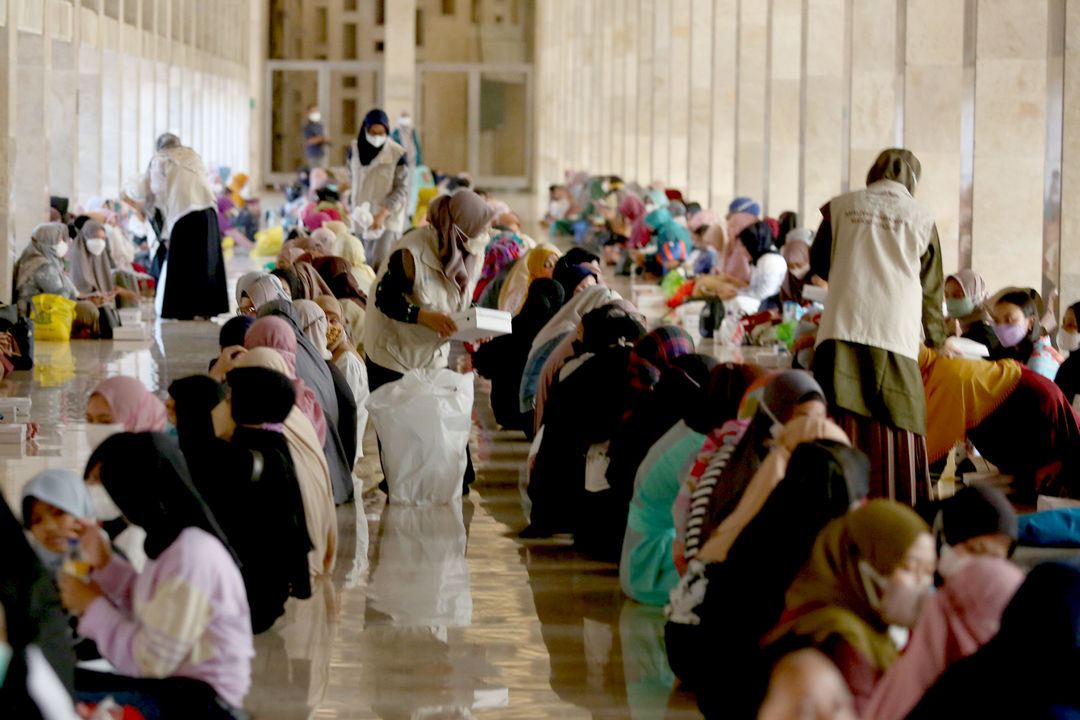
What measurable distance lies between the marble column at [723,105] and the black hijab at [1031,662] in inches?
682

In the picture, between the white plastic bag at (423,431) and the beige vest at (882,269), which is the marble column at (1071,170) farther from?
the white plastic bag at (423,431)

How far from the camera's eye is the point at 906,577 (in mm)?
3227

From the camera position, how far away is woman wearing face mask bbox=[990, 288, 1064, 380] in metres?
7.55

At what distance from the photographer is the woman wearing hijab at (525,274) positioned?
336 inches

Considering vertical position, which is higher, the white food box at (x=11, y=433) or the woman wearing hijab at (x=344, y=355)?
the woman wearing hijab at (x=344, y=355)

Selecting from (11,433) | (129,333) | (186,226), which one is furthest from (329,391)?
(186,226)

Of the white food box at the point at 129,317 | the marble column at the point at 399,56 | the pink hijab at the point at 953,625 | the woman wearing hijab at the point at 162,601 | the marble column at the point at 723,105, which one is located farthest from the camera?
the marble column at the point at 399,56

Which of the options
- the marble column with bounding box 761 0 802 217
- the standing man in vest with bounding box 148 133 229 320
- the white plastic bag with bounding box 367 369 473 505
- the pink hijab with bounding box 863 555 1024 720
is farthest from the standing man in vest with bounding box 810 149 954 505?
the marble column with bounding box 761 0 802 217

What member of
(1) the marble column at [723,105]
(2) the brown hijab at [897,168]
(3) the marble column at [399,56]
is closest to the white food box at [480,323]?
(2) the brown hijab at [897,168]

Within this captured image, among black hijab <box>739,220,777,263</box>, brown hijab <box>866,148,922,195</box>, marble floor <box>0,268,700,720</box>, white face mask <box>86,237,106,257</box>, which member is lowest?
marble floor <box>0,268,700,720</box>

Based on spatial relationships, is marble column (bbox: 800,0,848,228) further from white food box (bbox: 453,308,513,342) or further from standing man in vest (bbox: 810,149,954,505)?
standing man in vest (bbox: 810,149,954,505)

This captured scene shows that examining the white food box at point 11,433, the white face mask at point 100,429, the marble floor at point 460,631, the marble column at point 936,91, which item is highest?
the marble column at point 936,91

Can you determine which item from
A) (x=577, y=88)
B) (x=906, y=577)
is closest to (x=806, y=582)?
(x=906, y=577)

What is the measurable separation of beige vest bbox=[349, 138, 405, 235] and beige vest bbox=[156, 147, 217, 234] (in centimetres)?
117
